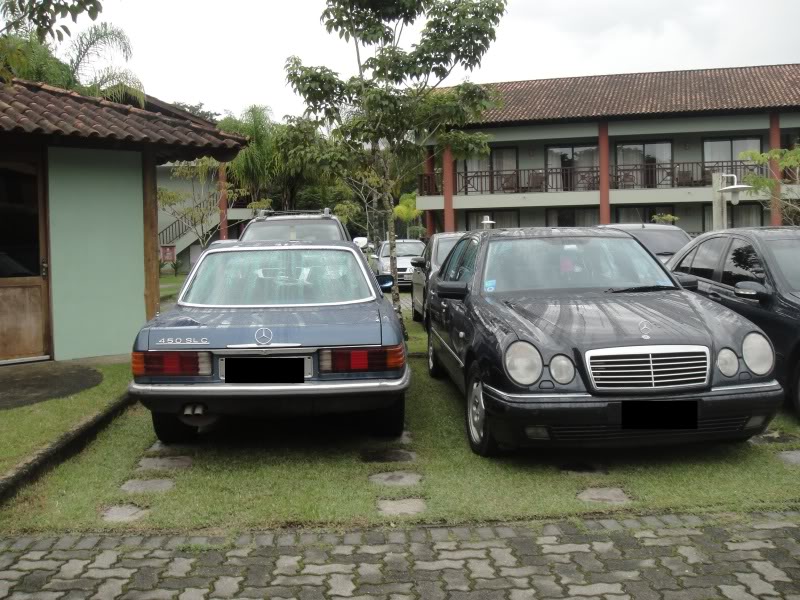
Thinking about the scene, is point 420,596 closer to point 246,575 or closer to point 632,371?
point 246,575

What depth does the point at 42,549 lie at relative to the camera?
3.82 metres

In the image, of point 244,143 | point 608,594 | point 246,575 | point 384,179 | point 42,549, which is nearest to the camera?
point 608,594

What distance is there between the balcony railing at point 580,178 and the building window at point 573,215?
3.42ft

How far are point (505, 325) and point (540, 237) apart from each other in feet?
5.22

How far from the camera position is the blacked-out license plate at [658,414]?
4.59 metres

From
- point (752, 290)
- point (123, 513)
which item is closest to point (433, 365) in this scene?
point (752, 290)

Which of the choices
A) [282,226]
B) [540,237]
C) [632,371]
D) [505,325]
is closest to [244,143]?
[282,226]

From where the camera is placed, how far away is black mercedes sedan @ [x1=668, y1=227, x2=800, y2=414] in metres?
5.95

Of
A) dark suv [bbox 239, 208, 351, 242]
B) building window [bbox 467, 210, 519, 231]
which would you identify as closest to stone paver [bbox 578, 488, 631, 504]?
dark suv [bbox 239, 208, 351, 242]

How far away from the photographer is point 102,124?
336 inches

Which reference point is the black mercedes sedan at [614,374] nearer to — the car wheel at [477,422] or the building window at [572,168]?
the car wheel at [477,422]

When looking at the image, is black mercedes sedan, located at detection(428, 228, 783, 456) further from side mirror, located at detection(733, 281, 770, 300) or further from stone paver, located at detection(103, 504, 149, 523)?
stone paver, located at detection(103, 504, 149, 523)

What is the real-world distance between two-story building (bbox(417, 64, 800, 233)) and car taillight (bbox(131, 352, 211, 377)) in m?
26.7

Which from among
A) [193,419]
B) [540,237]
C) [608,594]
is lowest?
[608,594]
